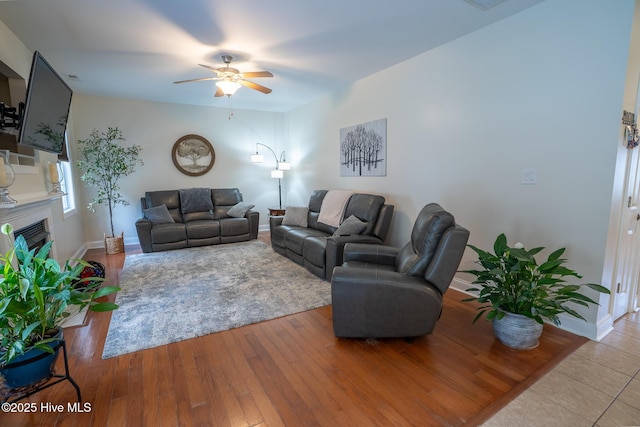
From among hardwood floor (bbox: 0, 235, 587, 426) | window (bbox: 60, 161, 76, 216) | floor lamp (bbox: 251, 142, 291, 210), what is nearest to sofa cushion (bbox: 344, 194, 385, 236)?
hardwood floor (bbox: 0, 235, 587, 426)

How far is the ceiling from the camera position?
2.28 meters

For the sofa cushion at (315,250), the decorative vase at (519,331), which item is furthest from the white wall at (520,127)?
the sofa cushion at (315,250)

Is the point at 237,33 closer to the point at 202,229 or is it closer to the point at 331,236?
the point at 331,236

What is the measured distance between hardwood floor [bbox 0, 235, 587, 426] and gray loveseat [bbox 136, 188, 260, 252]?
2372 millimetres

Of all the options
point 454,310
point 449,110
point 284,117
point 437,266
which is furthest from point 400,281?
point 284,117

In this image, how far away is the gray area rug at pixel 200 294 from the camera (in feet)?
7.68

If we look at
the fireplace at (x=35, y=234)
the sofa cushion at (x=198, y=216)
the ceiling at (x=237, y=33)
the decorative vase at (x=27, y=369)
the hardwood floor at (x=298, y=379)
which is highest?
the ceiling at (x=237, y=33)

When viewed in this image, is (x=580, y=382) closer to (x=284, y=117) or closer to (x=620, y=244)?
(x=620, y=244)

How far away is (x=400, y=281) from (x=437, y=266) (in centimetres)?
28

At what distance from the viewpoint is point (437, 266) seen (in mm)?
2066

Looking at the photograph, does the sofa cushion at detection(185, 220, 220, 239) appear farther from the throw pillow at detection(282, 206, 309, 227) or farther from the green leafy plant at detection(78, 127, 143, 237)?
the throw pillow at detection(282, 206, 309, 227)

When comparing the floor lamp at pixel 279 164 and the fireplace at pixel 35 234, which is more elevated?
the floor lamp at pixel 279 164

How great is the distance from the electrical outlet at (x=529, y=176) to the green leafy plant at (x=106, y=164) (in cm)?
535

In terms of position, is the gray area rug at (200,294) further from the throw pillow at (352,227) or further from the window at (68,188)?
the window at (68,188)
